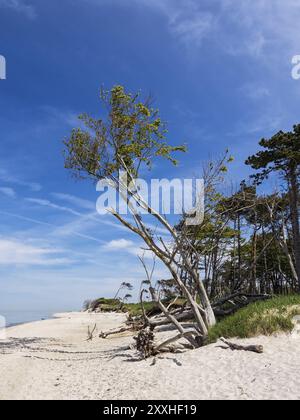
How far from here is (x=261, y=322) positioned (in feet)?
43.6

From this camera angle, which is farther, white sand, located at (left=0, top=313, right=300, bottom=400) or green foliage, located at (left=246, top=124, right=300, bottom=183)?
green foliage, located at (left=246, top=124, right=300, bottom=183)

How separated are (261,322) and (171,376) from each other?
4.04 metres

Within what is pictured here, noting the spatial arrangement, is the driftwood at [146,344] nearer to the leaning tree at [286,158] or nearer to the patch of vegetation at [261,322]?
the patch of vegetation at [261,322]

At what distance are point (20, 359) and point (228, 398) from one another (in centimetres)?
1182

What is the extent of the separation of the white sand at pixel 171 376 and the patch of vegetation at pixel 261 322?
42cm

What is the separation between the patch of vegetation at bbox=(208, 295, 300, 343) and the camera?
13.0 metres

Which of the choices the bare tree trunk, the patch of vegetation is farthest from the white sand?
the bare tree trunk

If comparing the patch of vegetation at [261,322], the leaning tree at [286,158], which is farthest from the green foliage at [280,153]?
the patch of vegetation at [261,322]

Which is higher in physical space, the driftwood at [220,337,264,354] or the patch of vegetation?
the patch of vegetation

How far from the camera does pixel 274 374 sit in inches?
385

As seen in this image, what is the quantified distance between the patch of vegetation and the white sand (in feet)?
1.39

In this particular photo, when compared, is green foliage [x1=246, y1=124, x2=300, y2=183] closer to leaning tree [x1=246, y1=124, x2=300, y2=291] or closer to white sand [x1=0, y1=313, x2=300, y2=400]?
leaning tree [x1=246, y1=124, x2=300, y2=291]

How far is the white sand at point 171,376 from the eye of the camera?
9314mm
